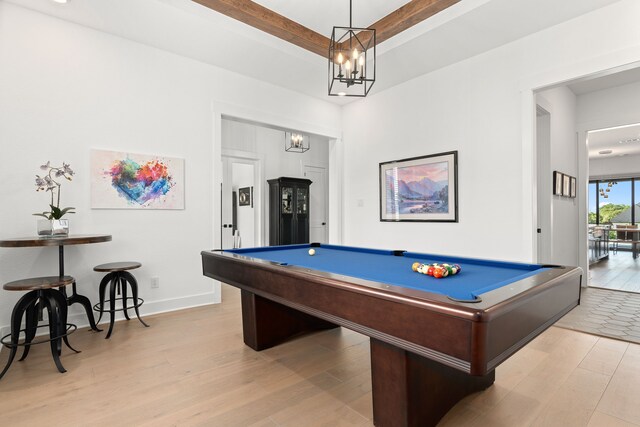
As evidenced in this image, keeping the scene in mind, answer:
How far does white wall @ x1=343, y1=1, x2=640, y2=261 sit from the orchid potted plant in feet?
12.4

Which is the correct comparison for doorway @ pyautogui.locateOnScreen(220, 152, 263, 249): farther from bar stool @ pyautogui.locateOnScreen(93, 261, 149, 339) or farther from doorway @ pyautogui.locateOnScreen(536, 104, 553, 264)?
doorway @ pyautogui.locateOnScreen(536, 104, 553, 264)

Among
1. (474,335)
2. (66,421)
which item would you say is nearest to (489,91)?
(474,335)

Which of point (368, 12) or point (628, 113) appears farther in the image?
point (628, 113)

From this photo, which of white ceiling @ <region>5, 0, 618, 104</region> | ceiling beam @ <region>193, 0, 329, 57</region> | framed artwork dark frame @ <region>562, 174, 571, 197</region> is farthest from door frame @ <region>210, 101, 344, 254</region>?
framed artwork dark frame @ <region>562, 174, 571, 197</region>

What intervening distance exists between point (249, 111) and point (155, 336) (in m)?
2.92

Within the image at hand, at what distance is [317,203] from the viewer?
306 inches

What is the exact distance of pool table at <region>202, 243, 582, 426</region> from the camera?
1.09 meters

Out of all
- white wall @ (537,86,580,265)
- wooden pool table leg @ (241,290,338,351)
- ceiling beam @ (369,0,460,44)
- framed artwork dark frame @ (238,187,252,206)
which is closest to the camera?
wooden pool table leg @ (241,290,338,351)

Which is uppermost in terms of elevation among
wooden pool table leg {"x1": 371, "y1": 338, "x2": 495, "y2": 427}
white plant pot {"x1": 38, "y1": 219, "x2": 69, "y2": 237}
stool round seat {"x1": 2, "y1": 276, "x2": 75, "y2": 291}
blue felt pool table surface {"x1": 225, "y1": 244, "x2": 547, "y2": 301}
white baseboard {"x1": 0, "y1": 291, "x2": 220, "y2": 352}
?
white plant pot {"x1": 38, "y1": 219, "x2": 69, "y2": 237}

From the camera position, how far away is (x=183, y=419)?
1733 mm

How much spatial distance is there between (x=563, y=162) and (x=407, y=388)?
16.0 ft

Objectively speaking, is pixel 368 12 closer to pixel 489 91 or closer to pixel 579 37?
pixel 489 91

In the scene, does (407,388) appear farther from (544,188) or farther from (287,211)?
(287,211)

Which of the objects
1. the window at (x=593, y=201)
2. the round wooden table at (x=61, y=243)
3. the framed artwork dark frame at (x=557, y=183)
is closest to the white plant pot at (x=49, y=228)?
the round wooden table at (x=61, y=243)
